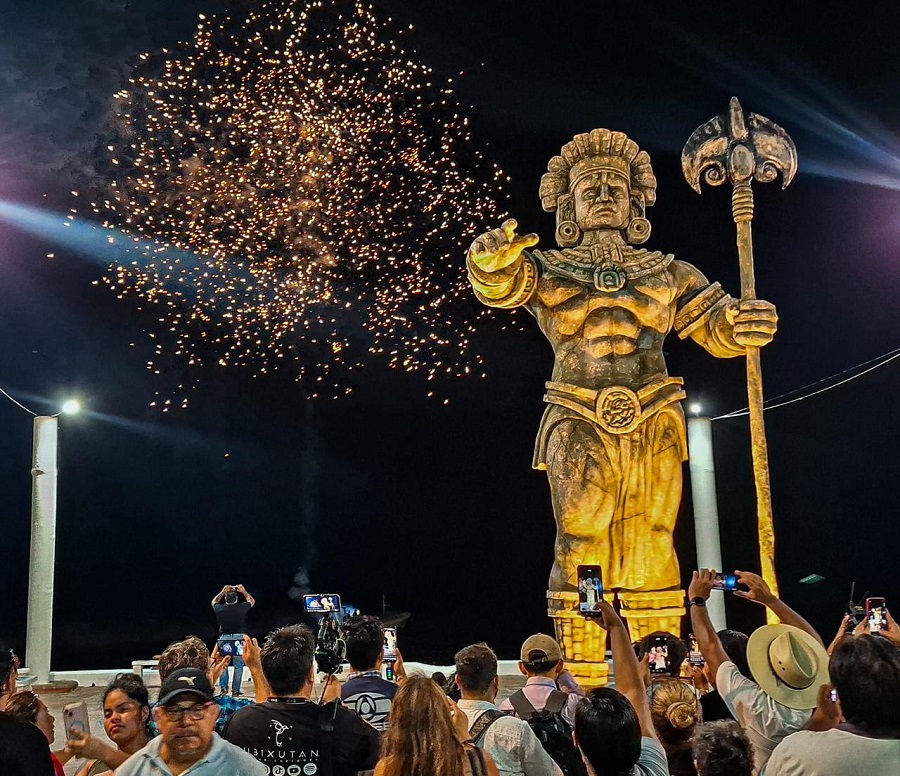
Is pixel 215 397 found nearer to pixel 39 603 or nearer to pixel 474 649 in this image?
pixel 39 603

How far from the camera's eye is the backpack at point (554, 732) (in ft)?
10.1

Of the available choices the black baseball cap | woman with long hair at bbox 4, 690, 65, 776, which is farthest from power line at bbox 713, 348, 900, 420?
woman with long hair at bbox 4, 690, 65, 776

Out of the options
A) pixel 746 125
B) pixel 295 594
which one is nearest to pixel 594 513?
pixel 746 125

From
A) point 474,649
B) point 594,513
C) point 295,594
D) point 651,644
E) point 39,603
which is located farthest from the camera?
point 295,594

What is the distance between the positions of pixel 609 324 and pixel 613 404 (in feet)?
2.23

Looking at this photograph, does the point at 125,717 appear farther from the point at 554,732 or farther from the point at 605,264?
the point at 605,264

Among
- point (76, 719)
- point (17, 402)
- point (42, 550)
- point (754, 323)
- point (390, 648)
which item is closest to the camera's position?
point (76, 719)

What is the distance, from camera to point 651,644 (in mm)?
3824

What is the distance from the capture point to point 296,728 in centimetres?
287

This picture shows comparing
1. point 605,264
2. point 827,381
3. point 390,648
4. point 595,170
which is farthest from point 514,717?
point 827,381

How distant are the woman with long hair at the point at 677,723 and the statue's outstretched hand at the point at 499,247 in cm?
Answer: 447

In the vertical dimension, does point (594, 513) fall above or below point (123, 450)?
below

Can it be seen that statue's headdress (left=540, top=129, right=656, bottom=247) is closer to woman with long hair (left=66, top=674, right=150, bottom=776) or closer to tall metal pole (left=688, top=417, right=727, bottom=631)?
tall metal pole (left=688, top=417, right=727, bottom=631)

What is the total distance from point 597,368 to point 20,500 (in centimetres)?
866
